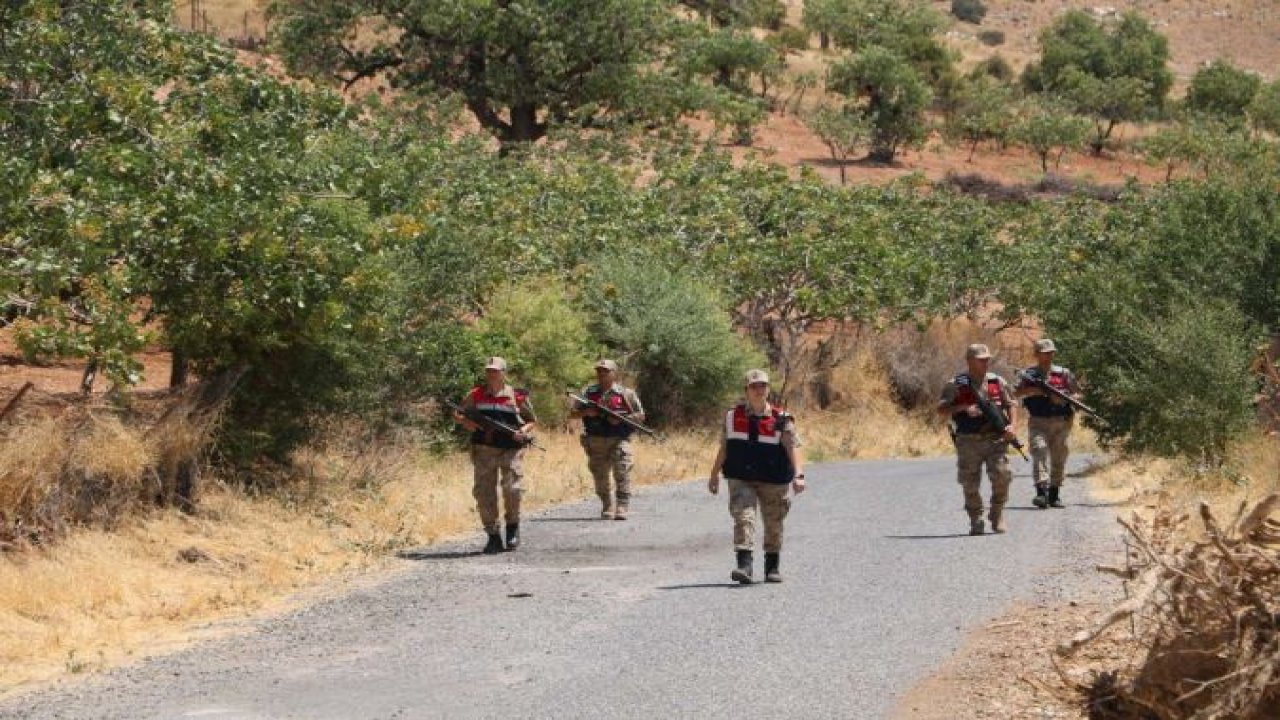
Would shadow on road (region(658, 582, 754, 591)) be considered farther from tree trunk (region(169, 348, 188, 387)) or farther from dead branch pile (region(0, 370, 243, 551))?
tree trunk (region(169, 348, 188, 387))

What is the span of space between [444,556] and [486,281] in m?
11.1

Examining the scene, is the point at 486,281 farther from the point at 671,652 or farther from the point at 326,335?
the point at 671,652

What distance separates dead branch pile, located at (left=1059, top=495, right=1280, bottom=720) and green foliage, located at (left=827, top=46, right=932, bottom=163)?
66550 mm

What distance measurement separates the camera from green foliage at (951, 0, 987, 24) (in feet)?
405

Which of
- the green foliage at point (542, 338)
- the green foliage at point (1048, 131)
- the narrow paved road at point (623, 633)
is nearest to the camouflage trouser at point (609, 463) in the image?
the narrow paved road at point (623, 633)

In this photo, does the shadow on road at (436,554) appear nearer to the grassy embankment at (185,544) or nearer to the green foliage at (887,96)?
the grassy embankment at (185,544)

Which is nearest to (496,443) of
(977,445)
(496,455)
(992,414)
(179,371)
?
(496,455)

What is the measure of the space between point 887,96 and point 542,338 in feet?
161

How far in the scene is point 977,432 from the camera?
18.2 meters

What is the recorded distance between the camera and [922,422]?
45406mm

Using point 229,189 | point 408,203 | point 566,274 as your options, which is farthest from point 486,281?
point 229,189

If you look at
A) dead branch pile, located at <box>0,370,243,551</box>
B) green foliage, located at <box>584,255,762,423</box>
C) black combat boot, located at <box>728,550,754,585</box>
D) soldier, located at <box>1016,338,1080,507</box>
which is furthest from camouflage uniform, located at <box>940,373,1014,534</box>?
green foliage, located at <box>584,255,762,423</box>

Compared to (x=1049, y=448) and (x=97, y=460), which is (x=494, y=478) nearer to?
(x=97, y=460)

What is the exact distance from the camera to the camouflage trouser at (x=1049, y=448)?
21.8 m
